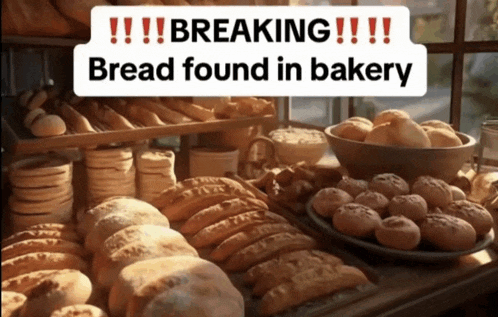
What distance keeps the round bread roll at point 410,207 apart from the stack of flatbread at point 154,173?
89 centimetres

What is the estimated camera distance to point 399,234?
1.03 m

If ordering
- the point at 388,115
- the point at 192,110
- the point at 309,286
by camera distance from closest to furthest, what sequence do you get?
the point at 309,286, the point at 388,115, the point at 192,110

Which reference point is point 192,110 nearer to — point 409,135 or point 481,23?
point 409,135

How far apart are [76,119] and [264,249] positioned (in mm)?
1025

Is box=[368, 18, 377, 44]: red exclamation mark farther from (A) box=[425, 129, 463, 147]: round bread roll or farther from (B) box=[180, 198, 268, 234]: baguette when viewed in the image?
(B) box=[180, 198, 268, 234]: baguette

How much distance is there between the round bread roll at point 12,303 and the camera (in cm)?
80

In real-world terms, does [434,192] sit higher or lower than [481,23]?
lower

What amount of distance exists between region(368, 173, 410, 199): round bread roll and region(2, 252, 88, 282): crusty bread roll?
29.2 inches

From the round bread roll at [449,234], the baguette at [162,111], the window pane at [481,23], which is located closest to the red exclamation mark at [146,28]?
the baguette at [162,111]

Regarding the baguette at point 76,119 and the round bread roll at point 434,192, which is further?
the baguette at point 76,119

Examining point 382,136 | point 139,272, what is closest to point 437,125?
point 382,136

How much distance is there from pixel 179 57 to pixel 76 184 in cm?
73

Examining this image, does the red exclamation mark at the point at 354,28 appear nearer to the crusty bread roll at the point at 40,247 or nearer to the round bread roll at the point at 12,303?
the crusty bread roll at the point at 40,247

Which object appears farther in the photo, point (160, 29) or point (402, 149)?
point (160, 29)
